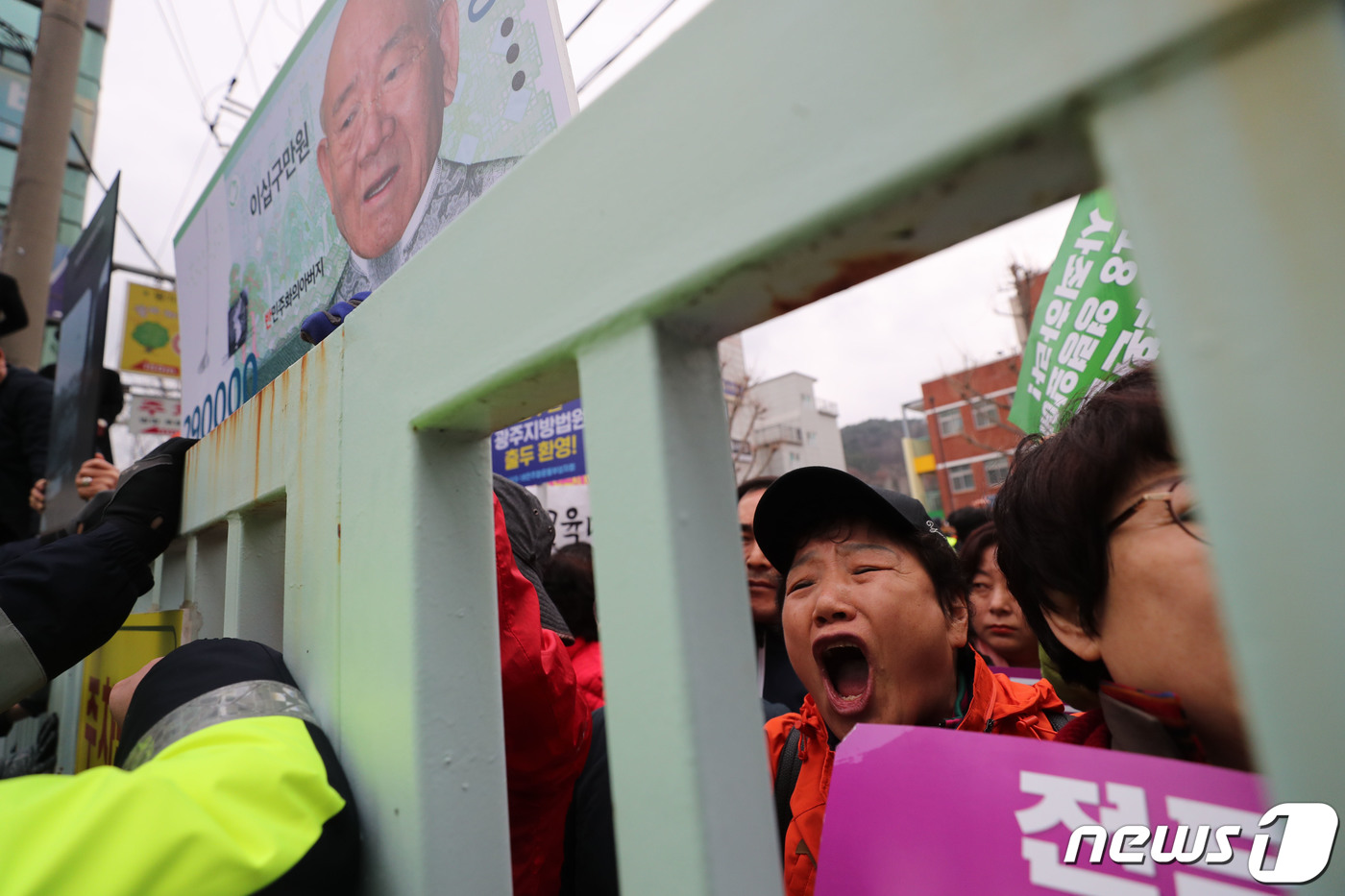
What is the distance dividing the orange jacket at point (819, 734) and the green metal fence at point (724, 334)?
69cm

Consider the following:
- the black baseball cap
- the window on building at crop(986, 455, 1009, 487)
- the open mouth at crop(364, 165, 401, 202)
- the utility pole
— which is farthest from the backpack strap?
the window on building at crop(986, 455, 1009, 487)

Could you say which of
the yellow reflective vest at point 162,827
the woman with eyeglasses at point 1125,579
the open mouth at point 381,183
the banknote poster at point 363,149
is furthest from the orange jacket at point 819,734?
the open mouth at point 381,183

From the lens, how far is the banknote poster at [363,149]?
1.41 metres

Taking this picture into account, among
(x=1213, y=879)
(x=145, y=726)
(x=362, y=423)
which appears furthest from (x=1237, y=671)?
(x=145, y=726)

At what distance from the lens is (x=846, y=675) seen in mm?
1604

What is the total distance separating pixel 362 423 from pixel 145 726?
45 cm

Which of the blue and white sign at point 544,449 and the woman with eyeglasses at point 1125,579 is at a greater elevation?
the blue and white sign at point 544,449

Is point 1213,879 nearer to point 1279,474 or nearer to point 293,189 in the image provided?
point 1279,474

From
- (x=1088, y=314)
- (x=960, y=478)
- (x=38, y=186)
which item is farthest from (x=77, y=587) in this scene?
(x=960, y=478)

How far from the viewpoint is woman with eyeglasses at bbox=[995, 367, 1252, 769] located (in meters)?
0.78

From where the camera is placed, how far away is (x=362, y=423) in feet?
3.07

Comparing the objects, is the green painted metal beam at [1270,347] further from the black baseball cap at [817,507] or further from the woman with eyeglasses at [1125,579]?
the black baseball cap at [817,507]

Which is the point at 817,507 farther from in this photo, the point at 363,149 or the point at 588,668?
the point at 363,149

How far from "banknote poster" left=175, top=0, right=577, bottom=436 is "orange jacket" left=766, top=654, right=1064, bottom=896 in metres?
1.17
